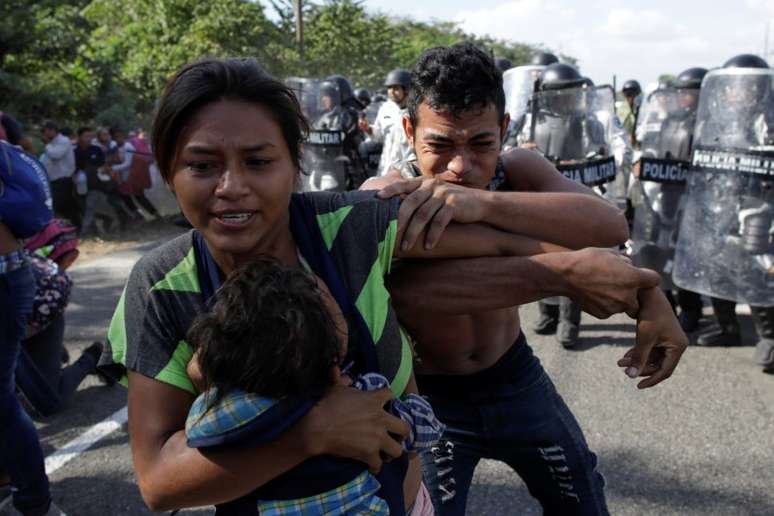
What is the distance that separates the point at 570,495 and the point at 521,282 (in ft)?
2.52

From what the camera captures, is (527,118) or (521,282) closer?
(521,282)

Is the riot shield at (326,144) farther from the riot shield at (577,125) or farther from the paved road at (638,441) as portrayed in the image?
the paved road at (638,441)

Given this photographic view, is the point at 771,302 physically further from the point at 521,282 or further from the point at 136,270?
the point at 136,270

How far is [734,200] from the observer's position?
15.1 feet

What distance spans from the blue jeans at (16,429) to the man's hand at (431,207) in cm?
197

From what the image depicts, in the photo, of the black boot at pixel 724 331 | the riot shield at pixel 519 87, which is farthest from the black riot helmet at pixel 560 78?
the black boot at pixel 724 331

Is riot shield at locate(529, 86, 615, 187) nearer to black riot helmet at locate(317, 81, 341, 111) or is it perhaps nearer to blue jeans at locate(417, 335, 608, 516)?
black riot helmet at locate(317, 81, 341, 111)

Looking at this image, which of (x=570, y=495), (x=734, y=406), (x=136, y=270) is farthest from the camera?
(x=734, y=406)

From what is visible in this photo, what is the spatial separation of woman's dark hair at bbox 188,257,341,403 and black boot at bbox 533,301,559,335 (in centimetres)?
462

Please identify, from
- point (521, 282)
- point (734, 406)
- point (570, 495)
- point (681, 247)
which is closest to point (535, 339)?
point (681, 247)

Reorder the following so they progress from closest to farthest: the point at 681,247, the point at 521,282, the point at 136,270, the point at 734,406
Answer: the point at 136,270
the point at 521,282
the point at 734,406
the point at 681,247

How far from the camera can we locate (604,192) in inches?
229

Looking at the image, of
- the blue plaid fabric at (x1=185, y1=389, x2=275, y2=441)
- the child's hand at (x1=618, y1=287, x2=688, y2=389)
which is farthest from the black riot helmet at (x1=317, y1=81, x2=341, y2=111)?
the blue plaid fabric at (x1=185, y1=389, x2=275, y2=441)

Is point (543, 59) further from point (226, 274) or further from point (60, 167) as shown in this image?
point (226, 274)
